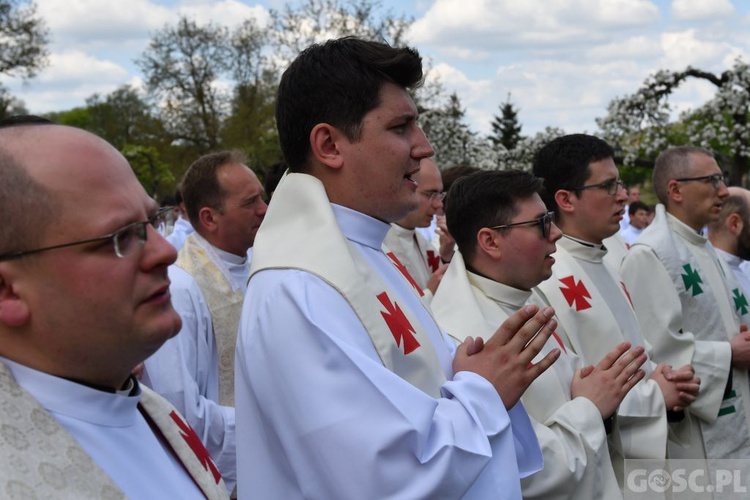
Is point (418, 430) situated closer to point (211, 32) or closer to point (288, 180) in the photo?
point (288, 180)

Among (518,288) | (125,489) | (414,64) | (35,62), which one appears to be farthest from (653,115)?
A: (35,62)

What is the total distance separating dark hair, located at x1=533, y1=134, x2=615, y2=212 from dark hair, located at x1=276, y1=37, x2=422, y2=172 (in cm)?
245

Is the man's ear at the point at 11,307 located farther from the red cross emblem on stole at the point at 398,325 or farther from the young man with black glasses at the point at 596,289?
the young man with black glasses at the point at 596,289

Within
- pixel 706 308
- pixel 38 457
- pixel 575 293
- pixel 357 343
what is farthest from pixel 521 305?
pixel 38 457

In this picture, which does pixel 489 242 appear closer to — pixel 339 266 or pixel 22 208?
pixel 339 266

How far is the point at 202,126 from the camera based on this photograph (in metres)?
31.4

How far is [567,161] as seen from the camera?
500 cm

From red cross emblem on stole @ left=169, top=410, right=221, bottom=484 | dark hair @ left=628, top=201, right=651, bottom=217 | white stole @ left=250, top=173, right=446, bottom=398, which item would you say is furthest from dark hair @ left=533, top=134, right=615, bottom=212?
dark hair @ left=628, top=201, right=651, bottom=217

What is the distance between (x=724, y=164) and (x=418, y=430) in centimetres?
1463

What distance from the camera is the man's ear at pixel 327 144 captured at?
8.38 feet

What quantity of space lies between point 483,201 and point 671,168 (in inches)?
102

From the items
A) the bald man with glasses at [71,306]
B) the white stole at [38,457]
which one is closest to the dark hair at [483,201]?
the bald man with glasses at [71,306]

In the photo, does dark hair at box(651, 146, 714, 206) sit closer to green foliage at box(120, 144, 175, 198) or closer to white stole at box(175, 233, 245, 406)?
white stole at box(175, 233, 245, 406)

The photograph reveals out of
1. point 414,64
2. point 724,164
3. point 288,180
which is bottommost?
point 724,164
